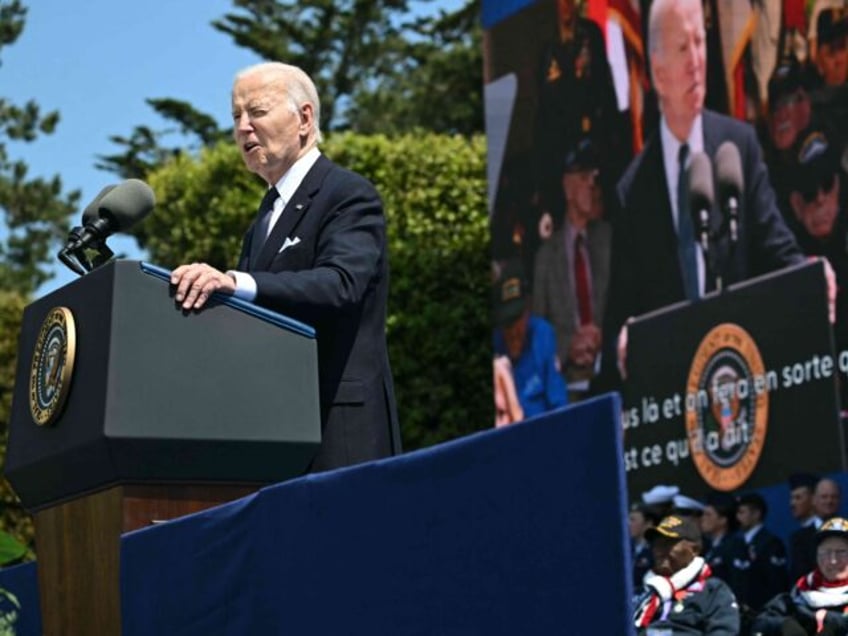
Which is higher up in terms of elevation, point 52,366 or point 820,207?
point 820,207

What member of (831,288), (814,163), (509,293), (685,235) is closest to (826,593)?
(831,288)

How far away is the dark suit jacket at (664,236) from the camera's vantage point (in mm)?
13336

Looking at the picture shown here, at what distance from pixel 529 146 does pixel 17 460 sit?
1232 cm

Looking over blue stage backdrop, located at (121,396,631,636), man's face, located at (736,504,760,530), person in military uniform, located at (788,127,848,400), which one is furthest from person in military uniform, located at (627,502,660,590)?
blue stage backdrop, located at (121,396,631,636)

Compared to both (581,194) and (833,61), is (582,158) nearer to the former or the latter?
(581,194)

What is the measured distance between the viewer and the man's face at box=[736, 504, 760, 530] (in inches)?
499

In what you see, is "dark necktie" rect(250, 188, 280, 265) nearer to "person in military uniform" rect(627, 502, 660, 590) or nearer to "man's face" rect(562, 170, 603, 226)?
"person in military uniform" rect(627, 502, 660, 590)

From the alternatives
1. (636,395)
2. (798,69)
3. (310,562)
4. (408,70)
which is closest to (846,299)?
(798,69)

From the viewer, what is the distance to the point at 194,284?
4312mm

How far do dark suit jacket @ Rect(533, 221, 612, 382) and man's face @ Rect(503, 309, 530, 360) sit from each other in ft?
0.66

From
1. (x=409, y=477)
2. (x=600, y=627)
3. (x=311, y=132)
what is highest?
(x=311, y=132)

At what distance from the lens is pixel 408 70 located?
38.7 metres

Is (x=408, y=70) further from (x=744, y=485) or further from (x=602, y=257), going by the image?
(x=744, y=485)

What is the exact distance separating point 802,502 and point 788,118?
2594 millimetres
